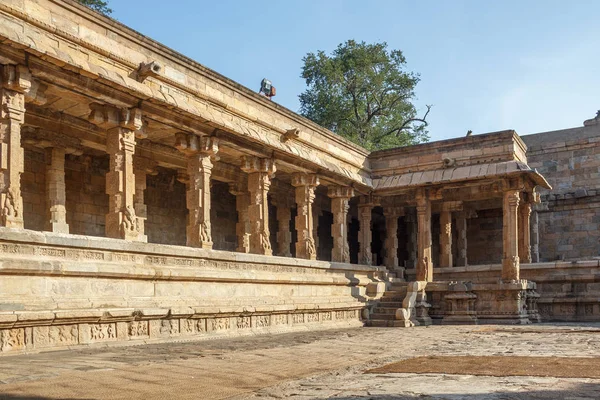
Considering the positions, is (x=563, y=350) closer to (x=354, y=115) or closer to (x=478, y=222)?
(x=478, y=222)

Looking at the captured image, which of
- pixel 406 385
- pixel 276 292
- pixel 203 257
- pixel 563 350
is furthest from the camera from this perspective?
pixel 276 292

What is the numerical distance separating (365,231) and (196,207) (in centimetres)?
863

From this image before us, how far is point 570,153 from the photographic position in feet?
86.6

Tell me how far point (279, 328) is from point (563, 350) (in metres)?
6.06

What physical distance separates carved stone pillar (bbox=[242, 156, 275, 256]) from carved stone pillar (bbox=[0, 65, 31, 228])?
660 centimetres

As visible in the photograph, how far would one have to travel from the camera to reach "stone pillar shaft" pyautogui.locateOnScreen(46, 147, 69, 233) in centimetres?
1317

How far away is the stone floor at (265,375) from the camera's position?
4992 millimetres

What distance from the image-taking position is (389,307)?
17.5 m

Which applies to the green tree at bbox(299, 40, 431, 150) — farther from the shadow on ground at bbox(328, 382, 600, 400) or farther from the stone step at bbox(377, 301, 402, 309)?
the shadow on ground at bbox(328, 382, 600, 400)

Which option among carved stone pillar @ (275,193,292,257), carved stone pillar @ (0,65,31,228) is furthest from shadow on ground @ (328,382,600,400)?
carved stone pillar @ (275,193,292,257)

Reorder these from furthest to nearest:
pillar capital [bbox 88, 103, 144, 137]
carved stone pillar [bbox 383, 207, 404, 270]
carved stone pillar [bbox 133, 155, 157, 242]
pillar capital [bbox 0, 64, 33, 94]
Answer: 1. carved stone pillar [bbox 383, 207, 404, 270]
2. carved stone pillar [bbox 133, 155, 157, 242]
3. pillar capital [bbox 88, 103, 144, 137]
4. pillar capital [bbox 0, 64, 33, 94]

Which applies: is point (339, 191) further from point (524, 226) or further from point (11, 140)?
point (11, 140)

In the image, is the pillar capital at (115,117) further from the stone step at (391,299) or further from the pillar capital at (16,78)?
the stone step at (391,299)

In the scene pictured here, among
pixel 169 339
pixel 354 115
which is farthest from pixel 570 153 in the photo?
pixel 169 339
